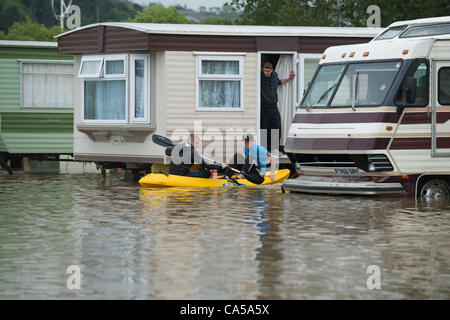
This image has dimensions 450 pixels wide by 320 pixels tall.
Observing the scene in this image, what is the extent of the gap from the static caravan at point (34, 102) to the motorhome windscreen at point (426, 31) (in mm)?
11647

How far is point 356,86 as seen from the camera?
18.9 meters

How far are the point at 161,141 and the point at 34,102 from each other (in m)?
7.07

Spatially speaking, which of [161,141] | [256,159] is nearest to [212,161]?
[256,159]

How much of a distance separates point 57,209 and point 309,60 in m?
8.99

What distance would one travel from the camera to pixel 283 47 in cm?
2353

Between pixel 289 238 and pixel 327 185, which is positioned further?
pixel 327 185

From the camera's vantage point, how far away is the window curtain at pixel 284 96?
23906mm

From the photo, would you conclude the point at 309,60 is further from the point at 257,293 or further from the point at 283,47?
the point at 257,293

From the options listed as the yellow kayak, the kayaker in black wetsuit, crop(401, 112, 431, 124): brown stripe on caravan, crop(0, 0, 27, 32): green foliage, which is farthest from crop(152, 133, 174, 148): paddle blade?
crop(0, 0, 27, 32): green foliage

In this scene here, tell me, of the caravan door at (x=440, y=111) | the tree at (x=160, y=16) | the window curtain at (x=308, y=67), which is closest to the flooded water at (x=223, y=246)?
the caravan door at (x=440, y=111)

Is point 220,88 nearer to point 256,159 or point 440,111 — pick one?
point 256,159

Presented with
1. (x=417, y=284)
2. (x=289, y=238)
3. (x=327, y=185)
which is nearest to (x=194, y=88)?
(x=327, y=185)

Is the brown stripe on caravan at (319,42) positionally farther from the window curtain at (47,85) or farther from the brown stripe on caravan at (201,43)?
the window curtain at (47,85)

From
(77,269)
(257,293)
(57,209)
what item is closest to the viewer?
(257,293)
